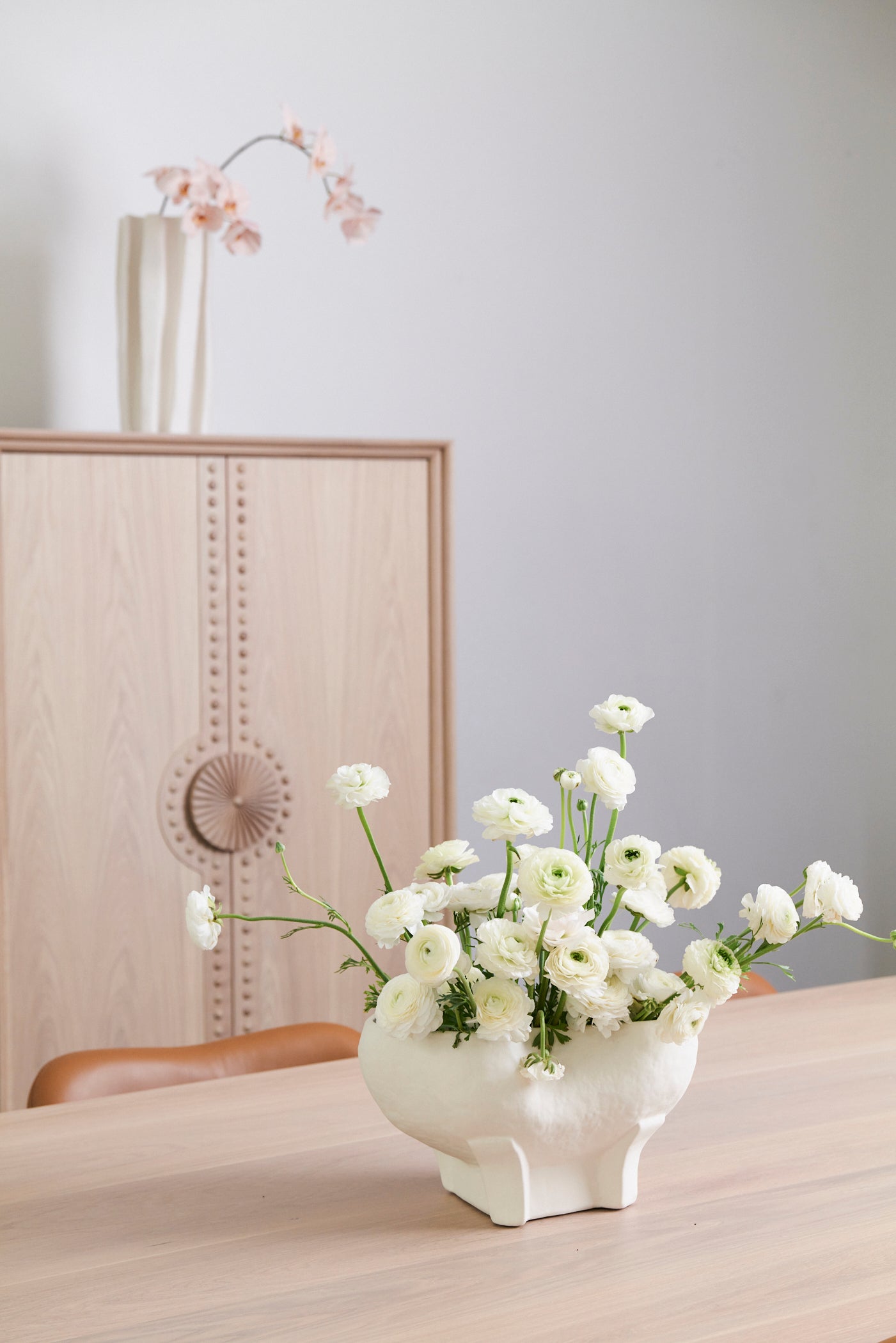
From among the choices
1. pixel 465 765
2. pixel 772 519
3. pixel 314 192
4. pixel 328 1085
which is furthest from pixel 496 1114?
pixel 772 519

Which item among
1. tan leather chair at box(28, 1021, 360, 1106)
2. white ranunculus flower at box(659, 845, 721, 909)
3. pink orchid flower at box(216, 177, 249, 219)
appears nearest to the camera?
white ranunculus flower at box(659, 845, 721, 909)

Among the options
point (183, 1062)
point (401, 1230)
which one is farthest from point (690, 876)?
point (183, 1062)

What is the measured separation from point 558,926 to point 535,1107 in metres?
0.16

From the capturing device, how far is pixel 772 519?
3.75 m

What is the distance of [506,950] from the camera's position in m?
1.09

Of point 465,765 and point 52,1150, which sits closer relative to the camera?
point 52,1150

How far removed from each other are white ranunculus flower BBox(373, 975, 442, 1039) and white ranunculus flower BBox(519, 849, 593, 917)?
0.13 m

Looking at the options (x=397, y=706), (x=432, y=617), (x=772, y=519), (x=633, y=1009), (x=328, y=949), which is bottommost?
(x=328, y=949)

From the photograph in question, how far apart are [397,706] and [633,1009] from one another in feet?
5.06

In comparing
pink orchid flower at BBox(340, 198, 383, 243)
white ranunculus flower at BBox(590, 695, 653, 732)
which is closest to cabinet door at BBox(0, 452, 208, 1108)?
pink orchid flower at BBox(340, 198, 383, 243)

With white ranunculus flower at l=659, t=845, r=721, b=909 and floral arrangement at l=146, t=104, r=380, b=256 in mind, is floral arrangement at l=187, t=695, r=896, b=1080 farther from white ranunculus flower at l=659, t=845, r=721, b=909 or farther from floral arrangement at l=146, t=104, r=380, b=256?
floral arrangement at l=146, t=104, r=380, b=256

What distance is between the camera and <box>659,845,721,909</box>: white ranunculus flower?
1112 mm

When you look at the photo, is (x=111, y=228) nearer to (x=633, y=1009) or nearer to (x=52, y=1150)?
(x=52, y=1150)

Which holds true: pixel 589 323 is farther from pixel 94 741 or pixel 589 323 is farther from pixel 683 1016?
pixel 683 1016
